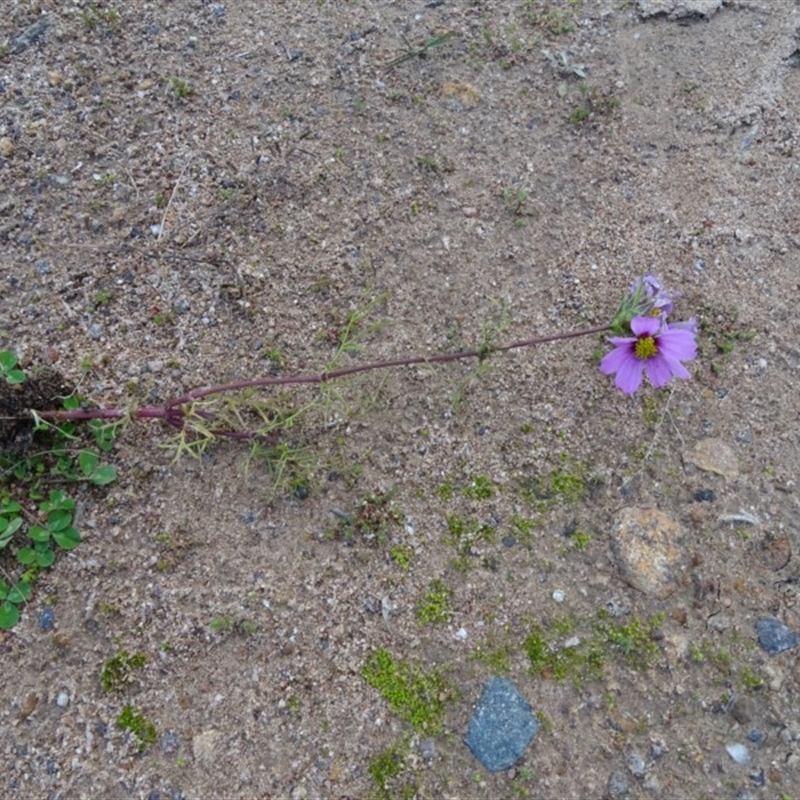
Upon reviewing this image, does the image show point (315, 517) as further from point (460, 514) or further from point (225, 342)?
point (225, 342)

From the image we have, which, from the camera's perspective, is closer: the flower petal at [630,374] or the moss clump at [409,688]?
the moss clump at [409,688]

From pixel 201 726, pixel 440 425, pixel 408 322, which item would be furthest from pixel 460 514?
pixel 201 726

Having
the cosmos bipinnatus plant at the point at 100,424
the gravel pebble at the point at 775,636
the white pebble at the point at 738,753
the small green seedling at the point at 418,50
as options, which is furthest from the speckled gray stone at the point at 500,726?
the small green seedling at the point at 418,50

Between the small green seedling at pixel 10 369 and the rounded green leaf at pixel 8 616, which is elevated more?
the small green seedling at pixel 10 369

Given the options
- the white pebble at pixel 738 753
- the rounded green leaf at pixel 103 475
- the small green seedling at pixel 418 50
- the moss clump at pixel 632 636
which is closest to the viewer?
the white pebble at pixel 738 753

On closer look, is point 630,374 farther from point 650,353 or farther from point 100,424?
point 100,424

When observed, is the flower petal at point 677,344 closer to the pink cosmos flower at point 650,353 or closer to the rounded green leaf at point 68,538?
the pink cosmos flower at point 650,353
